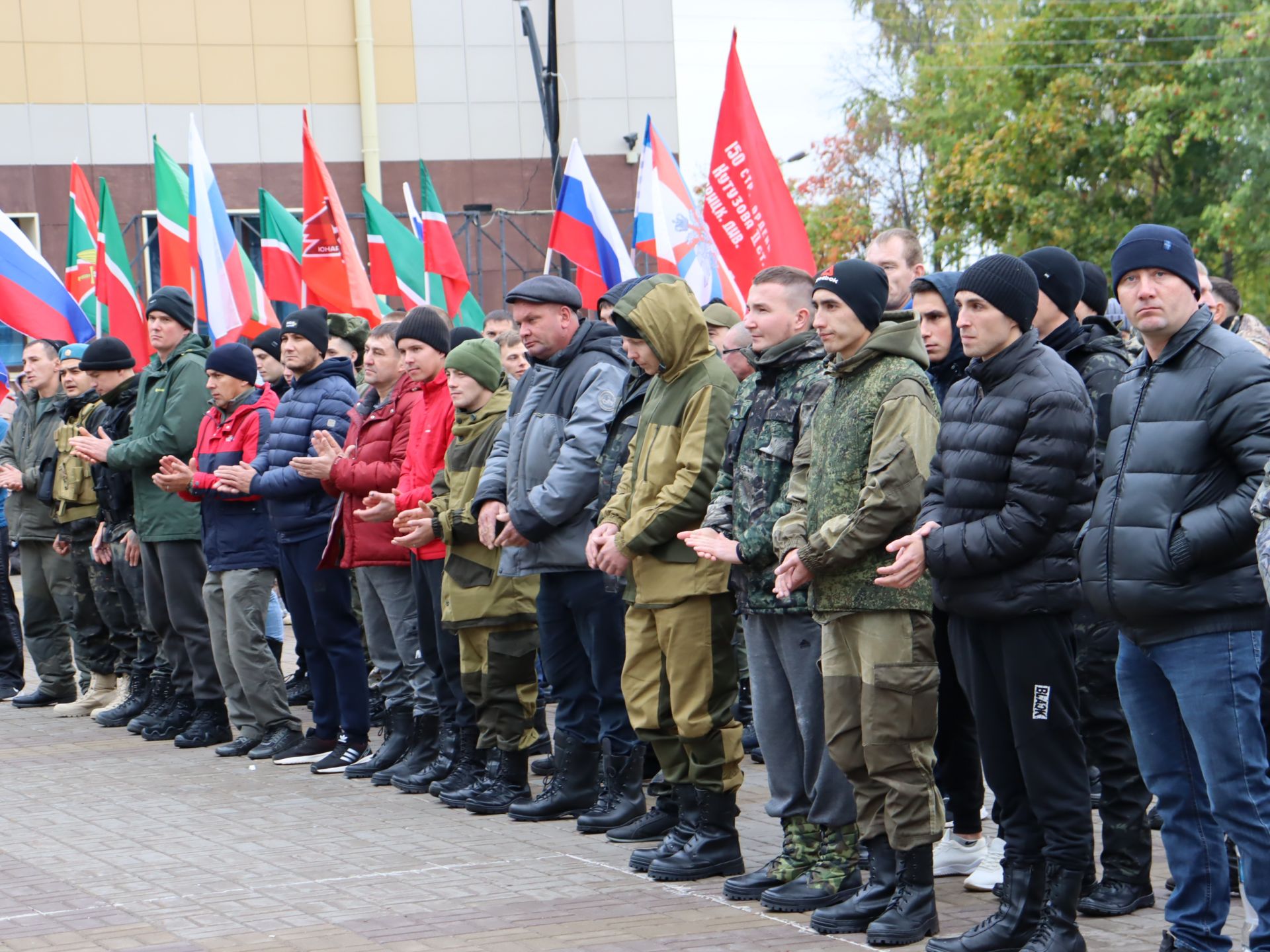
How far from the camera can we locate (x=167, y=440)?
1067 cm

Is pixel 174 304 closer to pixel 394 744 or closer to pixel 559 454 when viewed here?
pixel 394 744

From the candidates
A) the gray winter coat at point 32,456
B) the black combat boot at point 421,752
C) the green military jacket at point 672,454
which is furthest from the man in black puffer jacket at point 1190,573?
the gray winter coat at point 32,456

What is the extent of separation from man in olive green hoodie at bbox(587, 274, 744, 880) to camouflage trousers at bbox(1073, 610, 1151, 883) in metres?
1.41

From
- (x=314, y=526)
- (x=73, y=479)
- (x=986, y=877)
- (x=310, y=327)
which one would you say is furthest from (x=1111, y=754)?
(x=73, y=479)

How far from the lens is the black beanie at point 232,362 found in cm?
1032

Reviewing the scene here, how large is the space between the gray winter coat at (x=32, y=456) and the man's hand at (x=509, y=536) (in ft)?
17.5

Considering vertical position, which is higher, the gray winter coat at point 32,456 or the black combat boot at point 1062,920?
the gray winter coat at point 32,456

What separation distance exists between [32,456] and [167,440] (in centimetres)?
236

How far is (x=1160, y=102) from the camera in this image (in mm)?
28141

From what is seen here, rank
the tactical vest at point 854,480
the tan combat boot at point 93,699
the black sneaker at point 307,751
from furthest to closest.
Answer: the tan combat boot at point 93,699 < the black sneaker at point 307,751 < the tactical vest at point 854,480

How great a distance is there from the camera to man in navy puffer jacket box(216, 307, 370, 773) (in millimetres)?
9696

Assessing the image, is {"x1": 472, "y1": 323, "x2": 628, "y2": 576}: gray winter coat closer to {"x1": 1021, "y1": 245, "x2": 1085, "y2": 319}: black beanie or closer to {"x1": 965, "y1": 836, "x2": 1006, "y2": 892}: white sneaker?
{"x1": 1021, "y1": 245, "x2": 1085, "y2": 319}: black beanie

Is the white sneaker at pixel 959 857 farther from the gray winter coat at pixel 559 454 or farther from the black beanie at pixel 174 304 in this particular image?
the black beanie at pixel 174 304

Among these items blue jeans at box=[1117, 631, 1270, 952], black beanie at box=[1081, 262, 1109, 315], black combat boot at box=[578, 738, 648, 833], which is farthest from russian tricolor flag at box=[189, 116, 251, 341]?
blue jeans at box=[1117, 631, 1270, 952]
